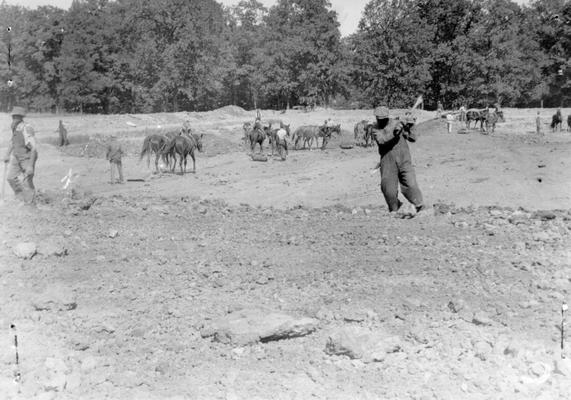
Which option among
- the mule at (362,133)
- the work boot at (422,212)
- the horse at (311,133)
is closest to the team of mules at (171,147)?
the horse at (311,133)

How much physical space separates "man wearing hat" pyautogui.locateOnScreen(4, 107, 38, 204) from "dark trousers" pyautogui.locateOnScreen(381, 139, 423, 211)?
639 centimetres

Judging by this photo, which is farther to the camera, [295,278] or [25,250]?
[25,250]

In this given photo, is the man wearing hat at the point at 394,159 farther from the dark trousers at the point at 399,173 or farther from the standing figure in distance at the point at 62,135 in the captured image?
the standing figure in distance at the point at 62,135

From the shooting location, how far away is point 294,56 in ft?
202

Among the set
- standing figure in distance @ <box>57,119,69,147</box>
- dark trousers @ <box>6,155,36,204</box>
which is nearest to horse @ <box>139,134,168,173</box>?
standing figure in distance @ <box>57,119,69,147</box>

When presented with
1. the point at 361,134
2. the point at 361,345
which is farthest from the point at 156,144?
the point at 361,345

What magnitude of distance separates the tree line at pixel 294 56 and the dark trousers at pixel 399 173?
44.8 metres

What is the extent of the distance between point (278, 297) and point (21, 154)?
7170 millimetres

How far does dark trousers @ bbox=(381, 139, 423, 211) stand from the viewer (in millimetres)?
10445

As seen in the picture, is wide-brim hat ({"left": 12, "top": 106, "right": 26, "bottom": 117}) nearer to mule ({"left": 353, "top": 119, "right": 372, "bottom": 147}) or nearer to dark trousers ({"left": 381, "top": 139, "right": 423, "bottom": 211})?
dark trousers ({"left": 381, "top": 139, "right": 423, "bottom": 211})

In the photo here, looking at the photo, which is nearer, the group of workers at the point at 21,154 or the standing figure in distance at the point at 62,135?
the group of workers at the point at 21,154

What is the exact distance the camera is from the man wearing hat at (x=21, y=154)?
11.9 meters

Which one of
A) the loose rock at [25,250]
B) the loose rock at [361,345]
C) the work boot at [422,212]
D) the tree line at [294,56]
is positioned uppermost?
the tree line at [294,56]

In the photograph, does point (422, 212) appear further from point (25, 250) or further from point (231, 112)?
point (231, 112)
